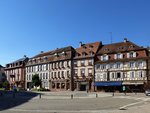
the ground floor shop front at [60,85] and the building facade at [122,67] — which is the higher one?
the building facade at [122,67]

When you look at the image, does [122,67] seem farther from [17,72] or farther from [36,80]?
[17,72]

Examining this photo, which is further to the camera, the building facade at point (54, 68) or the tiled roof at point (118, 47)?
the building facade at point (54, 68)

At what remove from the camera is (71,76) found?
265 ft

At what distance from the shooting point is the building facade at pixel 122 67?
66.9m

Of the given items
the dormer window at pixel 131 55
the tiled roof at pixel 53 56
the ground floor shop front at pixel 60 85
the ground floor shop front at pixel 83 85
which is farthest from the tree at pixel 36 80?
the dormer window at pixel 131 55

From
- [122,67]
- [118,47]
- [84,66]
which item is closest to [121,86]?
[122,67]

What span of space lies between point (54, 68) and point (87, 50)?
1265 cm

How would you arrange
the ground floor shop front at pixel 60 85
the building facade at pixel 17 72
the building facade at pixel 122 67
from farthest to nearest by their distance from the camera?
the building facade at pixel 17 72
the ground floor shop front at pixel 60 85
the building facade at pixel 122 67

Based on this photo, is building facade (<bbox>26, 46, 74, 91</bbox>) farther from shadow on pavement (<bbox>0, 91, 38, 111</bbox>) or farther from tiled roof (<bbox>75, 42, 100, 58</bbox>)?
shadow on pavement (<bbox>0, 91, 38, 111</bbox>)

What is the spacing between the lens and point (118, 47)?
73562 millimetres

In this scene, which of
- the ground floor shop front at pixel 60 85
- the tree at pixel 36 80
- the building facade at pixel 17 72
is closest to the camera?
the ground floor shop front at pixel 60 85

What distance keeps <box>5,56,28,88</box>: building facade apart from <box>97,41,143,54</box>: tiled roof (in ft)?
115

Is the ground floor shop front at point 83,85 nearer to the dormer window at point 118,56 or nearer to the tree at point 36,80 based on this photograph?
the dormer window at point 118,56

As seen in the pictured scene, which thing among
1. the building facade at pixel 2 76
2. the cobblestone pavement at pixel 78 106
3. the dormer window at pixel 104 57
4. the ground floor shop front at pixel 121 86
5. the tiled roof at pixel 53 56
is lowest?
the cobblestone pavement at pixel 78 106
